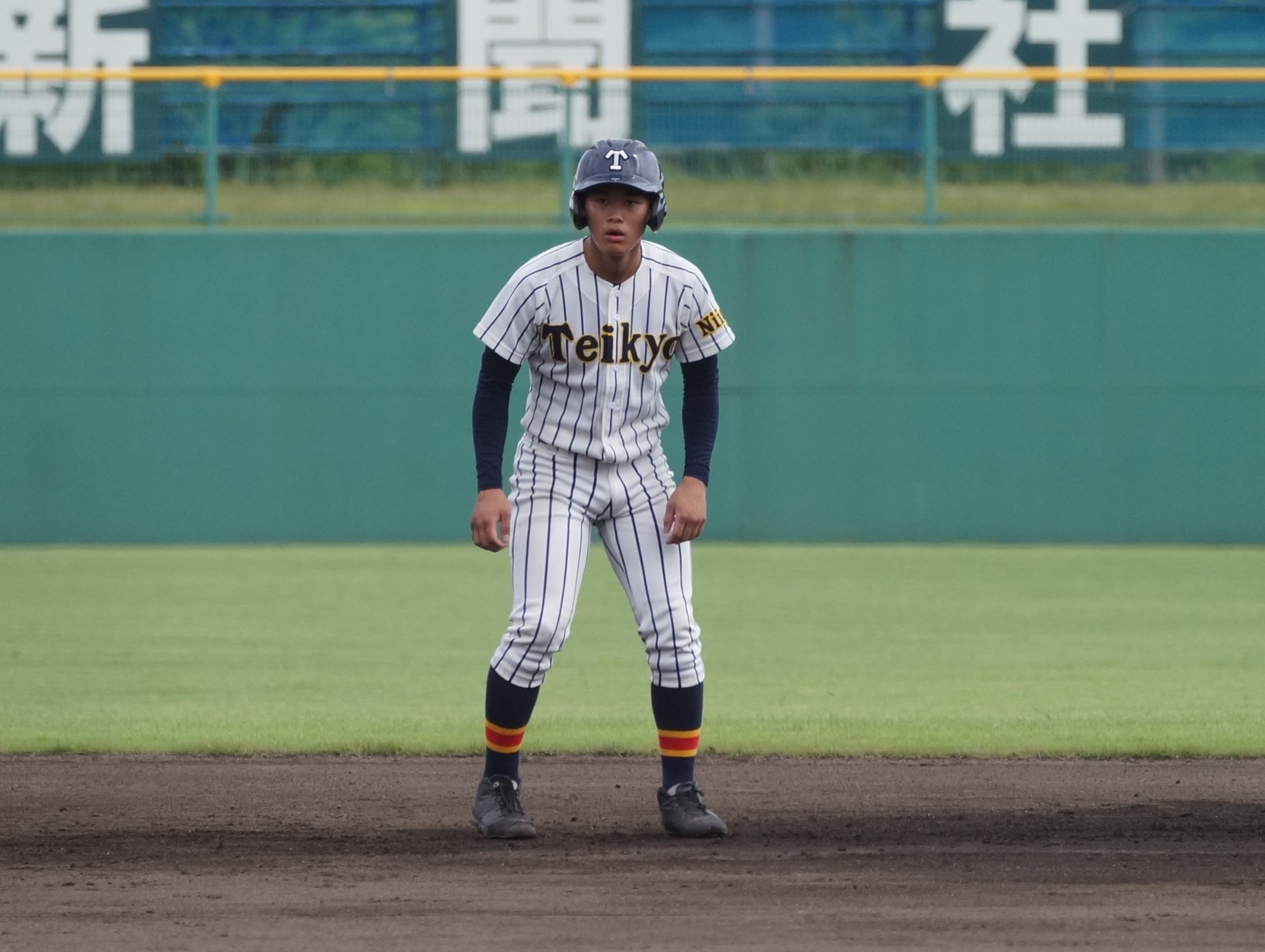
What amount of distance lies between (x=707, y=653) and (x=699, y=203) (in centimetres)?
554

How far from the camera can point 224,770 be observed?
562 centimetres

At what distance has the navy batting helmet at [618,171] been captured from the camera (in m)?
4.43

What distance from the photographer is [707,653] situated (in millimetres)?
8062

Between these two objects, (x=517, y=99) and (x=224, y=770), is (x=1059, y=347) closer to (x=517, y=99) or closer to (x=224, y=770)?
(x=517, y=99)

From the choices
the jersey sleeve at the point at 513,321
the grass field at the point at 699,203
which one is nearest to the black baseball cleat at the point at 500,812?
the jersey sleeve at the point at 513,321

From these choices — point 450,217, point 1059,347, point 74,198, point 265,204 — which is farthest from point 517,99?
point 1059,347

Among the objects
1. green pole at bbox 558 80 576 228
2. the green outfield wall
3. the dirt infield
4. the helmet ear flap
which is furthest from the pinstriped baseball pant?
green pole at bbox 558 80 576 228

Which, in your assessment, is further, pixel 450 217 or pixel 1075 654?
pixel 450 217

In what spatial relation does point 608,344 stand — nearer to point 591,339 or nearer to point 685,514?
point 591,339

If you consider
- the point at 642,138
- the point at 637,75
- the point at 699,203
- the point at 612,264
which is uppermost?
the point at 637,75

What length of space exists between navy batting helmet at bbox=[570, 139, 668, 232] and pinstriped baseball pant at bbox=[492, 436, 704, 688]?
0.65 m

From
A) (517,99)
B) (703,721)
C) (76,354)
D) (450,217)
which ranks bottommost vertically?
(703,721)

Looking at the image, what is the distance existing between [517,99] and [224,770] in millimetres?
7745

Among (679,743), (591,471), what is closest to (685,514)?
(591,471)
